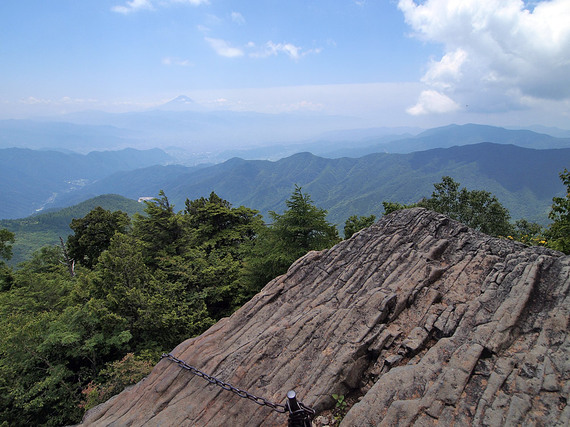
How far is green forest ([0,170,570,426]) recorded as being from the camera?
1289 cm

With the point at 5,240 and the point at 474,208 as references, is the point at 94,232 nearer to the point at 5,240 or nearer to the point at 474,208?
the point at 5,240

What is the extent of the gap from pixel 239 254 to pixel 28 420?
17.8 meters

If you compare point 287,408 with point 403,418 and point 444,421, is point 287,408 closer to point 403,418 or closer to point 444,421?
point 403,418

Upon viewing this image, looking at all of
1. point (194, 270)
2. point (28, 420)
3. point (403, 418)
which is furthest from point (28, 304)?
point (403, 418)

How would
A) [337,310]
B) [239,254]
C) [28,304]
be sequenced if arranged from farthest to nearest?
[239,254]
[28,304]
[337,310]

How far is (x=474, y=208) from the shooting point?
35.6 metres

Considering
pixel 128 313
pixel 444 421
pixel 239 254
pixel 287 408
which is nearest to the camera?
pixel 287 408

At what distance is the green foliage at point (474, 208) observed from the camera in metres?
33.9

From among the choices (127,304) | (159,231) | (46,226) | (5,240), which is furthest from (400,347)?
(46,226)

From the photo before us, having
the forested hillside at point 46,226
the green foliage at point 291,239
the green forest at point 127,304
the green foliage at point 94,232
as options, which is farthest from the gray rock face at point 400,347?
the forested hillside at point 46,226

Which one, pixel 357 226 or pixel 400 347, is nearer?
pixel 400 347

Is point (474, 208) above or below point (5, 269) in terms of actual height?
above

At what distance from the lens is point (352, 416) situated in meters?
6.98

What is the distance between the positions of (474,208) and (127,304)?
38.2 metres
